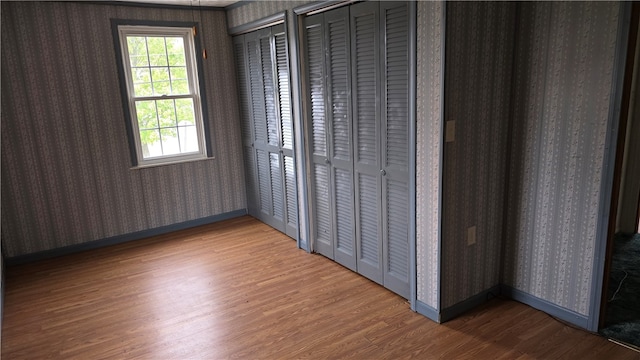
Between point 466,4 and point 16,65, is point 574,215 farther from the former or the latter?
point 16,65

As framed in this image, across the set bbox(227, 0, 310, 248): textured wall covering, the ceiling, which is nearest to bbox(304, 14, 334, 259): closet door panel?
bbox(227, 0, 310, 248): textured wall covering

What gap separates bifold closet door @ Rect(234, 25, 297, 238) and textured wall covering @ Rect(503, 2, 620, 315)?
1.95m

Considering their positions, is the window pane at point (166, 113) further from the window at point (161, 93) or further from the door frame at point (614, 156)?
the door frame at point (614, 156)

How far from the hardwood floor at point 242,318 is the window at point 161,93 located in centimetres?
124

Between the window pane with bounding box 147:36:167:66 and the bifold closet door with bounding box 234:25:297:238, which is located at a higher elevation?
the window pane with bounding box 147:36:167:66

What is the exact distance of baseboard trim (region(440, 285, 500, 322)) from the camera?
2.65 m

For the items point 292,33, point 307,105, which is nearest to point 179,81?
point 292,33

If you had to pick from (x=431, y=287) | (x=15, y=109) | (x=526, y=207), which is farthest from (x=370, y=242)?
(x=15, y=109)

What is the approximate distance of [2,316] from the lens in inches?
115

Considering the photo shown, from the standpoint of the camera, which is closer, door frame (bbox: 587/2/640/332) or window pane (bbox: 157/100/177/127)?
door frame (bbox: 587/2/640/332)

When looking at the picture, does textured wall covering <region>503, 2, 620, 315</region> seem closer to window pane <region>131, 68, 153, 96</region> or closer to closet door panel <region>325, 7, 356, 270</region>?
closet door panel <region>325, 7, 356, 270</region>

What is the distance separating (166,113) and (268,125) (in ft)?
3.69

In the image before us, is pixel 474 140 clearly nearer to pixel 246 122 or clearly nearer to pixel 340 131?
pixel 340 131

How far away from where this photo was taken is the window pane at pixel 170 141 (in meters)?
4.47
